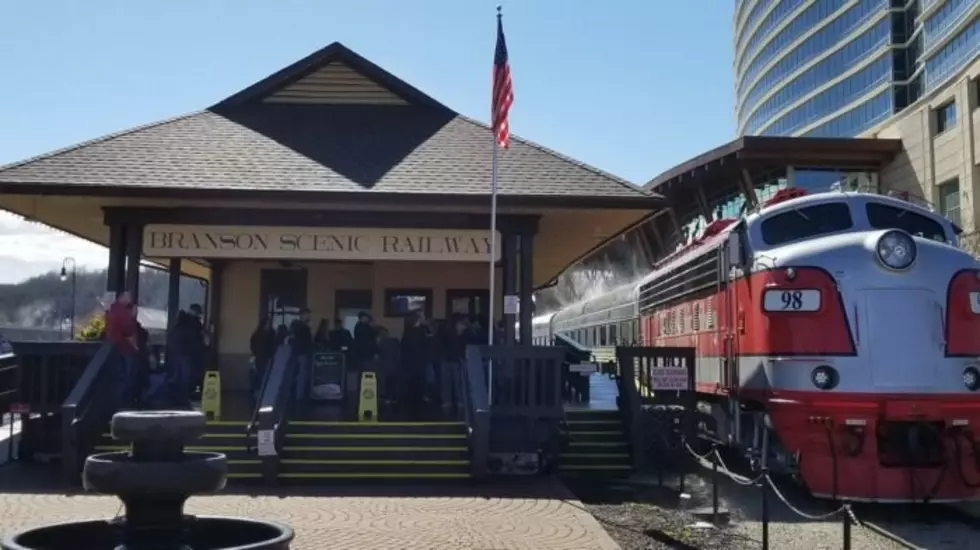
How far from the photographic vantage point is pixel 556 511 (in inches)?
443

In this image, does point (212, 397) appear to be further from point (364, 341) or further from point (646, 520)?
point (646, 520)

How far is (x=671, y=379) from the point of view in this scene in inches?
588

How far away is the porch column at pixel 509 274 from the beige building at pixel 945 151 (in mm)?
28097

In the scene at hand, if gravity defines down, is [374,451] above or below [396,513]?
above

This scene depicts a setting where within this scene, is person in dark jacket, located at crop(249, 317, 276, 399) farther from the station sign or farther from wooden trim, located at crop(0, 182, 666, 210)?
wooden trim, located at crop(0, 182, 666, 210)

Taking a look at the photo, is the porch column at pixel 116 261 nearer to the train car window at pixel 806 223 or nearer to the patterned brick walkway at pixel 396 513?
the patterned brick walkway at pixel 396 513

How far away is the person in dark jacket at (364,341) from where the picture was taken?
701 inches

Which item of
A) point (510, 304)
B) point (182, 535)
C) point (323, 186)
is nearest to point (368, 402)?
point (510, 304)

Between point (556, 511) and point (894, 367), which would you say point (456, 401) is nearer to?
point (556, 511)

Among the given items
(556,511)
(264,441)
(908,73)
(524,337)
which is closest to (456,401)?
(524,337)

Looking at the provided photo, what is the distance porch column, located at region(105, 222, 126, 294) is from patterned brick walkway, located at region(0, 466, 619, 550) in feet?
12.3

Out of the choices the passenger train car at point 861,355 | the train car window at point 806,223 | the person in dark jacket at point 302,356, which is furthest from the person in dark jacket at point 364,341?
the train car window at point 806,223

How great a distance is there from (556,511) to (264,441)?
13.3 ft

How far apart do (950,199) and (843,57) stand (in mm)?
45363
